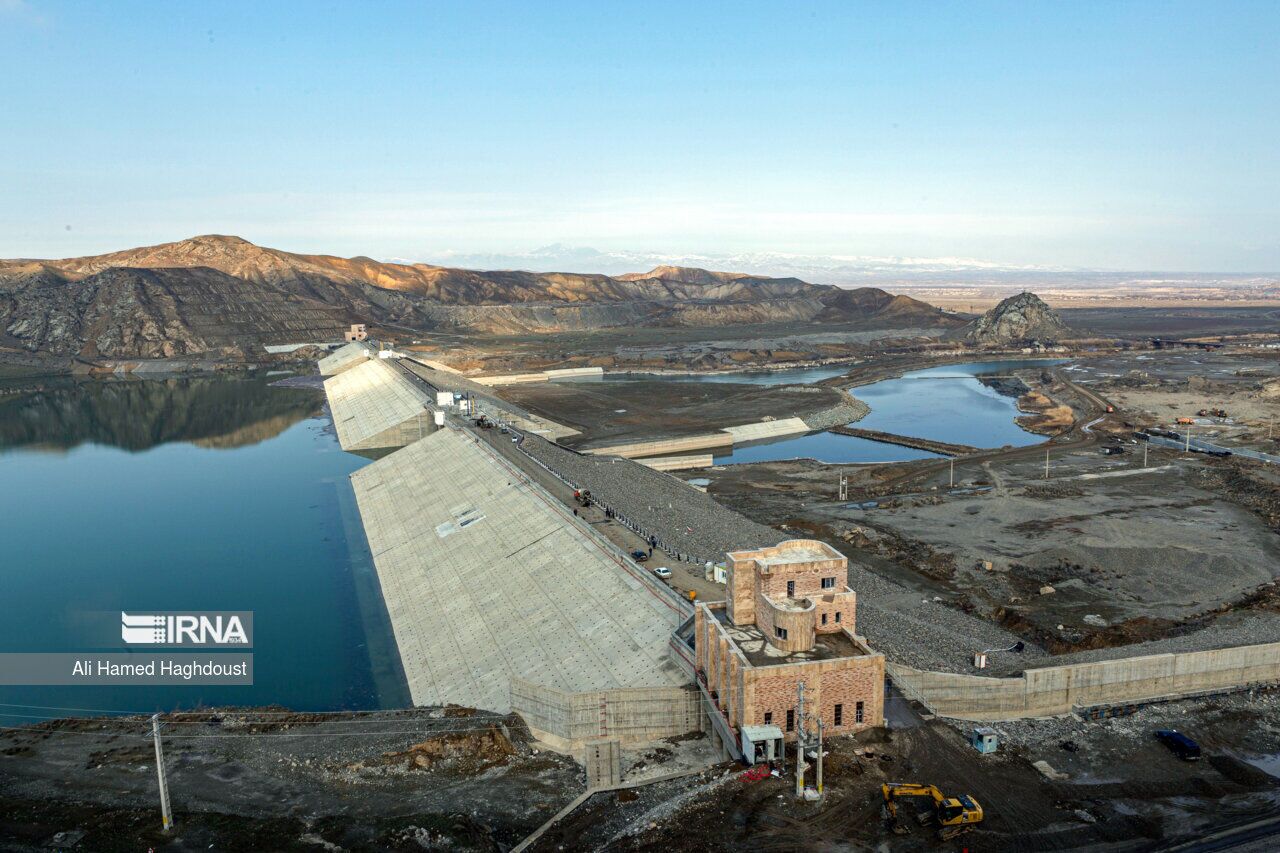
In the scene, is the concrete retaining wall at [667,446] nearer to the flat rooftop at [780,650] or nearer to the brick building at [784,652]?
the brick building at [784,652]

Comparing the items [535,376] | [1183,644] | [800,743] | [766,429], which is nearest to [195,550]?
[800,743]

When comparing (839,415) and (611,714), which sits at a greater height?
(839,415)

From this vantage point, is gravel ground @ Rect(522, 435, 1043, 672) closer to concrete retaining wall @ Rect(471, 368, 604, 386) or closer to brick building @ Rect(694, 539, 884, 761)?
brick building @ Rect(694, 539, 884, 761)

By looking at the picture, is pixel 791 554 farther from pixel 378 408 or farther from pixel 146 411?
pixel 146 411

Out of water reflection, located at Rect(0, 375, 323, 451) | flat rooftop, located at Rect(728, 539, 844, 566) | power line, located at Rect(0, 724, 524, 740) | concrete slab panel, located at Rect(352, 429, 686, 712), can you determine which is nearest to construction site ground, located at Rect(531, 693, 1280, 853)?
flat rooftop, located at Rect(728, 539, 844, 566)

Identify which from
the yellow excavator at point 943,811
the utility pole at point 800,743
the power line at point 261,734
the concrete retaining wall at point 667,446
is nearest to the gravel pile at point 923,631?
the utility pole at point 800,743

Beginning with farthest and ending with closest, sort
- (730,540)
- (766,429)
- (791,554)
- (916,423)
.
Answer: (916,423) < (766,429) < (730,540) < (791,554)
